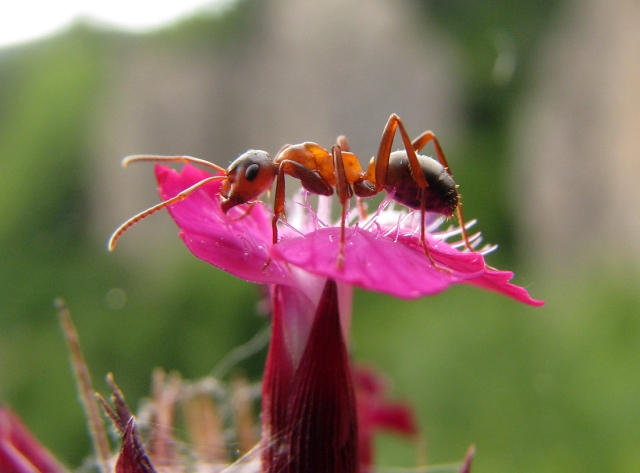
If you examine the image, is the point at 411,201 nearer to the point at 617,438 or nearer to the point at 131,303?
the point at 617,438

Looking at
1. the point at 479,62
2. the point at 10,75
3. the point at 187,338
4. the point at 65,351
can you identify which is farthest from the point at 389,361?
the point at 10,75

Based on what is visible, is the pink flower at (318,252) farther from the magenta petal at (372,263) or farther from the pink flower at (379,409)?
the pink flower at (379,409)

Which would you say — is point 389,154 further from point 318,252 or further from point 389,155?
point 318,252

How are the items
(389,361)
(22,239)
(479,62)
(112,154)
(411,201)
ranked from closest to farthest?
(411,201)
(389,361)
(22,239)
(479,62)
(112,154)

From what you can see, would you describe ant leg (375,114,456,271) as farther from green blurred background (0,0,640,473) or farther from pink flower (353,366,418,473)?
green blurred background (0,0,640,473)

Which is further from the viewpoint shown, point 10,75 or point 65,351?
point 10,75

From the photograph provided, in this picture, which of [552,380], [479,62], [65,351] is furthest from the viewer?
[479,62]

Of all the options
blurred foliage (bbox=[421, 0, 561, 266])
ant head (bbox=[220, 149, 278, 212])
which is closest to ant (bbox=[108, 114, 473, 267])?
ant head (bbox=[220, 149, 278, 212])
